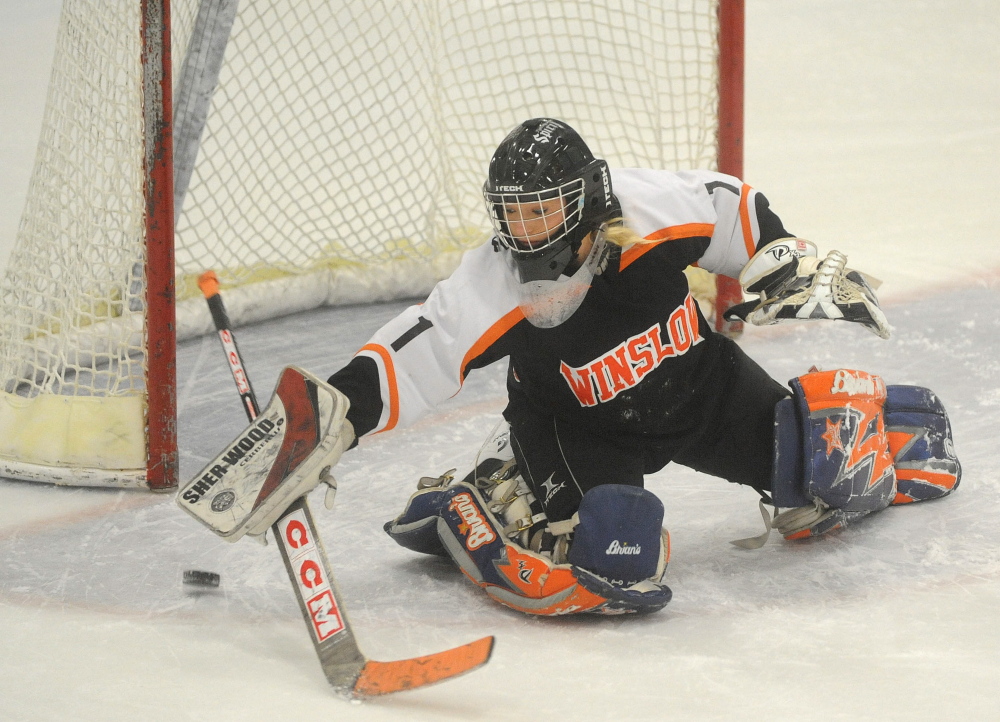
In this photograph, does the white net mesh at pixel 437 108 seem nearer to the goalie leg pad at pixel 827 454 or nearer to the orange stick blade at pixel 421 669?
the goalie leg pad at pixel 827 454

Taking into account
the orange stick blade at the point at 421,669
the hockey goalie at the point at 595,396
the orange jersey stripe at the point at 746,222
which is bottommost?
the orange stick blade at the point at 421,669

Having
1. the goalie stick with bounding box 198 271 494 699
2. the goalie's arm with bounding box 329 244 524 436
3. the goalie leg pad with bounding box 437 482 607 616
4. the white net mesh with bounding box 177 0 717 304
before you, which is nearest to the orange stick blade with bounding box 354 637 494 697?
the goalie stick with bounding box 198 271 494 699

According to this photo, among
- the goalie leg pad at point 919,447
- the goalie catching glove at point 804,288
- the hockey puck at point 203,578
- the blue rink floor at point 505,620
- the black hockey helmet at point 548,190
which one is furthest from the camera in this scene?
the goalie leg pad at point 919,447

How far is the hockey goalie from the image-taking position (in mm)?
1845

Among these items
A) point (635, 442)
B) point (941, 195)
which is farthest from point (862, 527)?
point (941, 195)

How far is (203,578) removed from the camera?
205cm

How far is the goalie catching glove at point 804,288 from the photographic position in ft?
6.39

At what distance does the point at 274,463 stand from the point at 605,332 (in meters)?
0.60

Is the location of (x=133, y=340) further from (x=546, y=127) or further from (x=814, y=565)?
(x=814, y=565)

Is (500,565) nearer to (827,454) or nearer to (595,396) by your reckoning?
(595,396)

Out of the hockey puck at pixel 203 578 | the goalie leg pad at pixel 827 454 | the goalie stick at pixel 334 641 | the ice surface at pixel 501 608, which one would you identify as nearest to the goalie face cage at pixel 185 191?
the ice surface at pixel 501 608

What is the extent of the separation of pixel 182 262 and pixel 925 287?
94.3 inches

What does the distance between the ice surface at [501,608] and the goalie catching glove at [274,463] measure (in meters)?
0.24

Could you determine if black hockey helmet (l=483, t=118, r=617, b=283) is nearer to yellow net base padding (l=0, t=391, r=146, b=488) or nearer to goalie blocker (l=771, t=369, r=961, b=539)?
goalie blocker (l=771, t=369, r=961, b=539)
